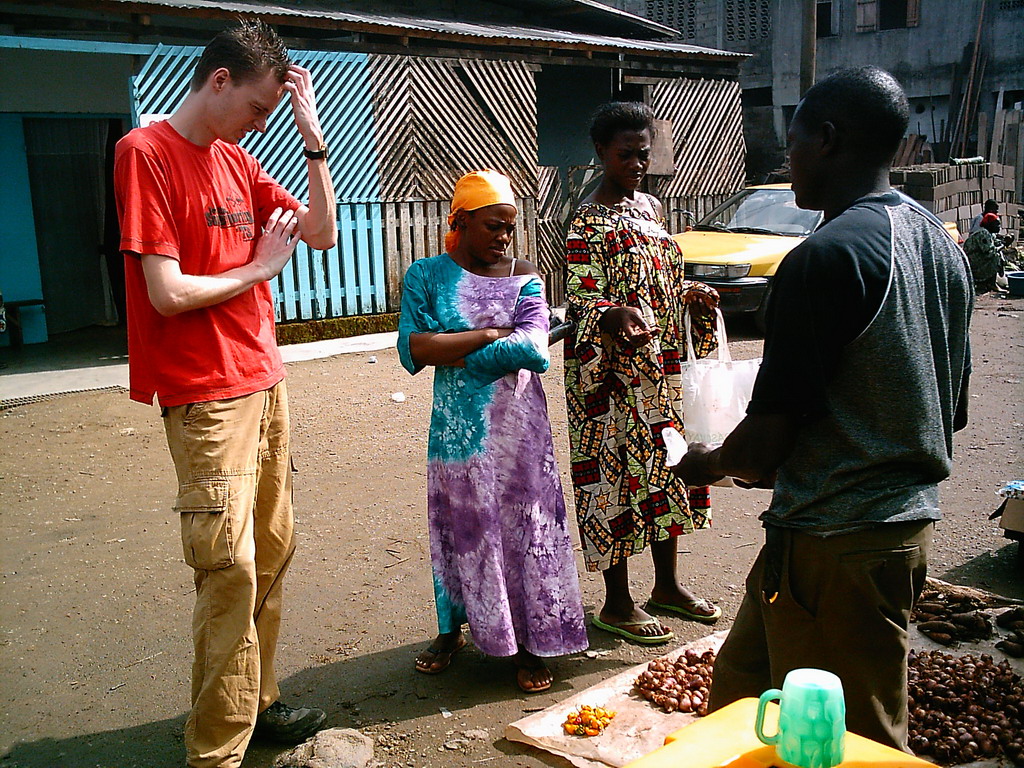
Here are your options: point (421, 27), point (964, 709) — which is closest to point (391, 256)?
point (421, 27)

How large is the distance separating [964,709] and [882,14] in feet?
72.8

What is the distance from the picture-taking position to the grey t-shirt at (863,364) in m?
2.03

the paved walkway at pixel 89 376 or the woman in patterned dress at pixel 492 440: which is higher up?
the woman in patterned dress at pixel 492 440

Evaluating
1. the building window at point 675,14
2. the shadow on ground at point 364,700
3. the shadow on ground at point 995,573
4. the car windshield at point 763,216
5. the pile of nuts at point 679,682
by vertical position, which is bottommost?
the shadow on ground at point 995,573

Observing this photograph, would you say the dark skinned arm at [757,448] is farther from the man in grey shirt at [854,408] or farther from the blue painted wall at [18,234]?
the blue painted wall at [18,234]

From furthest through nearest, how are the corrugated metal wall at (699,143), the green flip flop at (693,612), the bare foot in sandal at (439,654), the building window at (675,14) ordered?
the building window at (675,14), the corrugated metal wall at (699,143), the green flip flop at (693,612), the bare foot in sandal at (439,654)

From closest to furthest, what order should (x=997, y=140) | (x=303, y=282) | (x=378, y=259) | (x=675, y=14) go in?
(x=303, y=282) → (x=378, y=259) → (x=997, y=140) → (x=675, y=14)

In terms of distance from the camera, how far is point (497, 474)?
11.8 ft

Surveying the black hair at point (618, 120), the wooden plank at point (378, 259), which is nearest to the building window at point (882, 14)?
the wooden plank at point (378, 259)

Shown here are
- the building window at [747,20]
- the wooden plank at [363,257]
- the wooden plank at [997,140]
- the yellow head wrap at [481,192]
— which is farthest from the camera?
the building window at [747,20]

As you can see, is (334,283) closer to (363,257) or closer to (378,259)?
(363,257)

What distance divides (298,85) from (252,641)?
1.81 meters

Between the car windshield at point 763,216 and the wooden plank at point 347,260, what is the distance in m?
4.52

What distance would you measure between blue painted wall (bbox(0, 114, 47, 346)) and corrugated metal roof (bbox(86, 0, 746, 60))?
2710 millimetres
